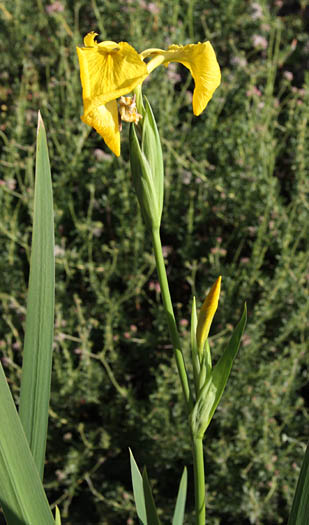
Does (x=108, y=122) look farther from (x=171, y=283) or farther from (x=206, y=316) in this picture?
(x=171, y=283)

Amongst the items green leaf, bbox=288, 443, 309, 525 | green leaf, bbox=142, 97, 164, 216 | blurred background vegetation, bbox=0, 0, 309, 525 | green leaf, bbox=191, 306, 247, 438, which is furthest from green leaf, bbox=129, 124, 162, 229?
blurred background vegetation, bbox=0, 0, 309, 525

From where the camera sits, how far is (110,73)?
0.48m

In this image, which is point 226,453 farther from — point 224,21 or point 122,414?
point 224,21

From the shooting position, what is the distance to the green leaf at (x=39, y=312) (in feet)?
1.87

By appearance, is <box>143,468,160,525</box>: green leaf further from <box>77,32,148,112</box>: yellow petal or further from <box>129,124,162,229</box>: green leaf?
<box>77,32,148,112</box>: yellow petal

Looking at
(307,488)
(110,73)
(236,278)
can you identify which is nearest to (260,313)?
(236,278)

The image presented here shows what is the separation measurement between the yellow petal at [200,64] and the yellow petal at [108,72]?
4 cm

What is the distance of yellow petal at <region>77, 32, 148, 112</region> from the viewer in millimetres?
472

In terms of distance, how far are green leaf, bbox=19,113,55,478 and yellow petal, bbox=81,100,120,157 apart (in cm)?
9

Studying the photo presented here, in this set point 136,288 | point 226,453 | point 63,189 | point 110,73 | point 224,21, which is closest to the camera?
point 110,73

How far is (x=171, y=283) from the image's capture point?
1.65 meters

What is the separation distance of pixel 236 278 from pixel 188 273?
0.14 m

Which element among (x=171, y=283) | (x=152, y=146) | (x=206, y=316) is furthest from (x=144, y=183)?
(x=171, y=283)

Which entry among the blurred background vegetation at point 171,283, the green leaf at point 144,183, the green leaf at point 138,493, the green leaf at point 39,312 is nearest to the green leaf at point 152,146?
the green leaf at point 144,183
